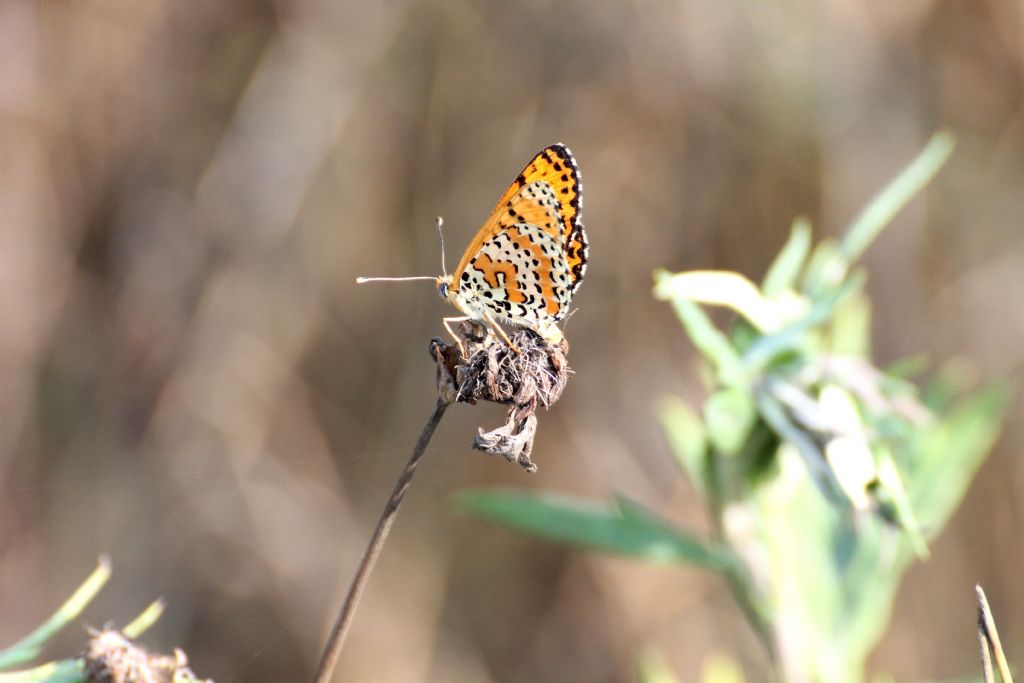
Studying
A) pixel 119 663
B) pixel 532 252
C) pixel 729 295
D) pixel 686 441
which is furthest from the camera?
pixel 686 441

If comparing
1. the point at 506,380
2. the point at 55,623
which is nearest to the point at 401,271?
the point at 506,380

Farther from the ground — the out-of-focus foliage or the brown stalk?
the brown stalk

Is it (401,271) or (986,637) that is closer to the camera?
(986,637)

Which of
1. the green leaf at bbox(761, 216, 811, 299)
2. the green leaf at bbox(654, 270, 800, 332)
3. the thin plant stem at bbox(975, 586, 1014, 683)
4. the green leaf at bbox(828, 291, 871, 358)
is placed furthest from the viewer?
the green leaf at bbox(828, 291, 871, 358)

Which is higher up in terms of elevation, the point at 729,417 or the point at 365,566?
the point at 729,417

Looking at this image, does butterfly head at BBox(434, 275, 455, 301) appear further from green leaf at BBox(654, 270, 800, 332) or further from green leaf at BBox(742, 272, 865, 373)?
green leaf at BBox(742, 272, 865, 373)

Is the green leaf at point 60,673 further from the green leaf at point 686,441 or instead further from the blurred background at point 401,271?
the blurred background at point 401,271

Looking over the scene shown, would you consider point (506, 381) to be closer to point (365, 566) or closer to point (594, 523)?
point (365, 566)

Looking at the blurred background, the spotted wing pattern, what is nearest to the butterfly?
the spotted wing pattern
